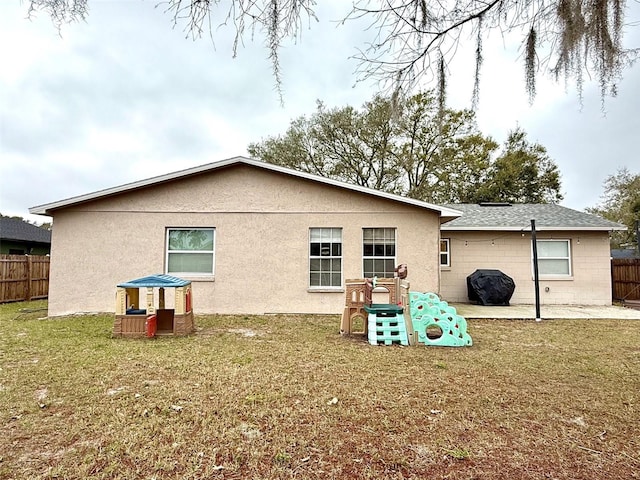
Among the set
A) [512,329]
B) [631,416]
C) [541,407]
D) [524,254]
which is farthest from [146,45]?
[524,254]

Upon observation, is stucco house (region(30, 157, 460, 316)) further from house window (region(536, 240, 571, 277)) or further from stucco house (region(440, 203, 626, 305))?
house window (region(536, 240, 571, 277))

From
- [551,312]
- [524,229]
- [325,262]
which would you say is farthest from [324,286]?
[524,229]

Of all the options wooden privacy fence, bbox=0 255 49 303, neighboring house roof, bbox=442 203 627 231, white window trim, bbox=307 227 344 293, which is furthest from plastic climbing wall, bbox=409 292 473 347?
wooden privacy fence, bbox=0 255 49 303

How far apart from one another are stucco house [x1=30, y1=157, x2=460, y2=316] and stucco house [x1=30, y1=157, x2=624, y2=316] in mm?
26

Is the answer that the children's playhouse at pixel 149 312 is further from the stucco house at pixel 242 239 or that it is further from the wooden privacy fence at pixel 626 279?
the wooden privacy fence at pixel 626 279

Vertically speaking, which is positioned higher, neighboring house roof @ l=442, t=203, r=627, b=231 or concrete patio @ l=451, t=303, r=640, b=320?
neighboring house roof @ l=442, t=203, r=627, b=231

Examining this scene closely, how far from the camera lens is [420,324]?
236 inches

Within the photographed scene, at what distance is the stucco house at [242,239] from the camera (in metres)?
9.05

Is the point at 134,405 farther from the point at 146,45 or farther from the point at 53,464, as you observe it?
the point at 146,45

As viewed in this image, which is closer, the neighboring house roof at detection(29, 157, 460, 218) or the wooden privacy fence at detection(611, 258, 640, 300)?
the neighboring house roof at detection(29, 157, 460, 218)

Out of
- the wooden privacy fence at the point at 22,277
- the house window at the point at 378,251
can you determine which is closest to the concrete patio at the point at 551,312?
the house window at the point at 378,251

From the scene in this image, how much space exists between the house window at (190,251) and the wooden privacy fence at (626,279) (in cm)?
1370

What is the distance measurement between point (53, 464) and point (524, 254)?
1247 centimetres

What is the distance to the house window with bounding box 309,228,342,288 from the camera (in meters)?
9.20
